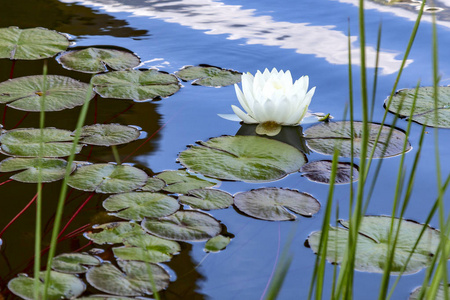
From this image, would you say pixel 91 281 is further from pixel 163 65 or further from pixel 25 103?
pixel 163 65

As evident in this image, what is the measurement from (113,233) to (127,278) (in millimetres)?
161

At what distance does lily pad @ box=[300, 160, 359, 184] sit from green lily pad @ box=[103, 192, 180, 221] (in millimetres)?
356

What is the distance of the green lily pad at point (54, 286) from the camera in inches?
37.3

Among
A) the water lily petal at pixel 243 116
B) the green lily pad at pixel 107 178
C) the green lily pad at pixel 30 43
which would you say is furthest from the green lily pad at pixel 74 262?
the green lily pad at pixel 30 43

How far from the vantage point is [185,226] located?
3.86 ft

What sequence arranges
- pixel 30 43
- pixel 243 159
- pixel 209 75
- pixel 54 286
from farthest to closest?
1. pixel 30 43
2. pixel 209 75
3. pixel 243 159
4. pixel 54 286

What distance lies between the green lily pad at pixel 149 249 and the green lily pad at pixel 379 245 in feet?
0.91

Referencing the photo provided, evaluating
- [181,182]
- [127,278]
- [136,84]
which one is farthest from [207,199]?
[136,84]

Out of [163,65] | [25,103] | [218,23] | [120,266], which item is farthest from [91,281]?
[218,23]

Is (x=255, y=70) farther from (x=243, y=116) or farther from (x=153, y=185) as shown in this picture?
(x=153, y=185)

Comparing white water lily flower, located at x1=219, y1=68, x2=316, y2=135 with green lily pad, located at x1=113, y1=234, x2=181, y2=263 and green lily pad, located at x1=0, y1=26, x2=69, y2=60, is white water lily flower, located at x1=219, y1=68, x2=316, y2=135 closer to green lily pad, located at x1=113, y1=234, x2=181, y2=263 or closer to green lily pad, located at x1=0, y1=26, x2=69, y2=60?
green lily pad, located at x1=113, y1=234, x2=181, y2=263

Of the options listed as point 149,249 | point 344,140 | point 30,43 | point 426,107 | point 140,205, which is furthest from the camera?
point 30,43

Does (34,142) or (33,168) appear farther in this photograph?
(34,142)

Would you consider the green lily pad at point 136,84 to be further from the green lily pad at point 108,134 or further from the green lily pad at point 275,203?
the green lily pad at point 275,203
